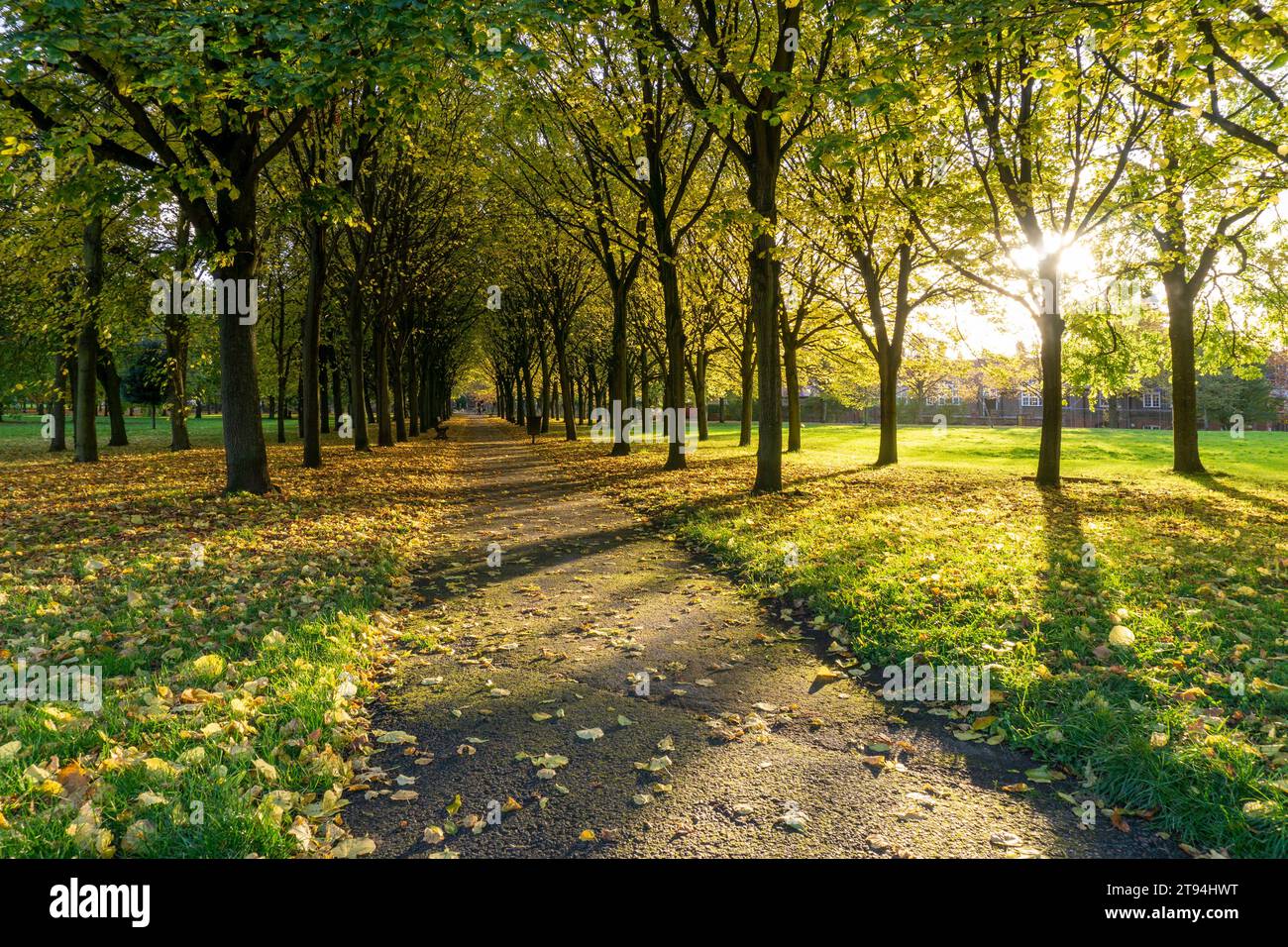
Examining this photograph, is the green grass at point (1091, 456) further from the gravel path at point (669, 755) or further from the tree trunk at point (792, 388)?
the gravel path at point (669, 755)

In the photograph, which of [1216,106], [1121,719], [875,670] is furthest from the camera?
[1216,106]

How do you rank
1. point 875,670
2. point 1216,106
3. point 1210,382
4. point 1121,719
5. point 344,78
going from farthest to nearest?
point 1210,382
point 1216,106
point 344,78
point 875,670
point 1121,719

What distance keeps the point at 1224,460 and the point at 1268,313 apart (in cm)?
759

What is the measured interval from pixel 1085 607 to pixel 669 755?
4.63 m

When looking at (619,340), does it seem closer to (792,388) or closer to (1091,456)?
(792,388)

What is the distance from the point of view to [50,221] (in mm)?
15711

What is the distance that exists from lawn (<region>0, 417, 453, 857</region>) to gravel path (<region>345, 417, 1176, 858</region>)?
40cm

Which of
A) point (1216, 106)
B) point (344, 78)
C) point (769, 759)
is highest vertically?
point (1216, 106)

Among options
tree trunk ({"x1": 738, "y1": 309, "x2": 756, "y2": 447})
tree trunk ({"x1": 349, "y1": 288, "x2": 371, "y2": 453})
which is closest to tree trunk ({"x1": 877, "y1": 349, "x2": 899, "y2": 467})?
tree trunk ({"x1": 738, "y1": 309, "x2": 756, "y2": 447})

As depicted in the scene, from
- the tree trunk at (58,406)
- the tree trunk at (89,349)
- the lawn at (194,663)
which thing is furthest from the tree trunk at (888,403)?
the tree trunk at (58,406)

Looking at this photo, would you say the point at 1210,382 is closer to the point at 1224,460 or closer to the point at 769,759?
the point at 1224,460

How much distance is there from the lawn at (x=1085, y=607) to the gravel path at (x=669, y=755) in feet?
1.22

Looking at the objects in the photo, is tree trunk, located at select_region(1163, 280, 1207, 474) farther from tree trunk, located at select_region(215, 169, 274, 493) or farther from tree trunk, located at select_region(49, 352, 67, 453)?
tree trunk, located at select_region(49, 352, 67, 453)
